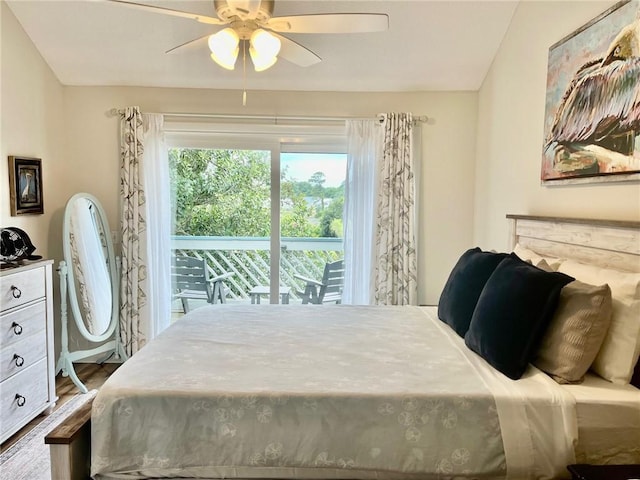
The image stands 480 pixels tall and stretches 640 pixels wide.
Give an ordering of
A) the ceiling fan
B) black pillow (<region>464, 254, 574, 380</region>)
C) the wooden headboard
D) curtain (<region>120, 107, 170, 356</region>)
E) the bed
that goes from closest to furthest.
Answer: the bed
black pillow (<region>464, 254, 574, 380</region>)
the wooden headboard
the ceiling fan
curtain (<region>120, 107, 170, 356</region>)

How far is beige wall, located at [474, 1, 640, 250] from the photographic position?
2.10 meters

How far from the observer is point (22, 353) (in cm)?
262

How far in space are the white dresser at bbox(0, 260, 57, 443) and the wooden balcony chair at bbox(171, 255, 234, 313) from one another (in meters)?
1.13

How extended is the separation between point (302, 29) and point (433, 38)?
4.63ft

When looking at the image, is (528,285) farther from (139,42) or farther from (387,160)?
(139,42)

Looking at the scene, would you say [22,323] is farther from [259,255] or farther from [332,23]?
[332,23]

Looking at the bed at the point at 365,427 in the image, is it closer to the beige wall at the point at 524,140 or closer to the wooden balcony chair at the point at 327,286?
the beige wall at the point at 524,140

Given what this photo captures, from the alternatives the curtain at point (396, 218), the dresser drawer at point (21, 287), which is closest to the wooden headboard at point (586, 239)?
the curtain at point (396, 218)

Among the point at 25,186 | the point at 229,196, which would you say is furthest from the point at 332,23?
the point at 25,186

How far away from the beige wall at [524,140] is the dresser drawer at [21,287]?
9.94 ft

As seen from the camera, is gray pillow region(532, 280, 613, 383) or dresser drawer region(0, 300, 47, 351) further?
dresser drawer region(0, 300, 47, 351)

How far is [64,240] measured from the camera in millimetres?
3332

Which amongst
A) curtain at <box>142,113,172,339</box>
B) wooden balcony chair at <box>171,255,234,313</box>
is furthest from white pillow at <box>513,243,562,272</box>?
curtain at <box>142,113,172,339</box>

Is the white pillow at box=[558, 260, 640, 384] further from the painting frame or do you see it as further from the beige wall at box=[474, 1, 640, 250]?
the painting frame
